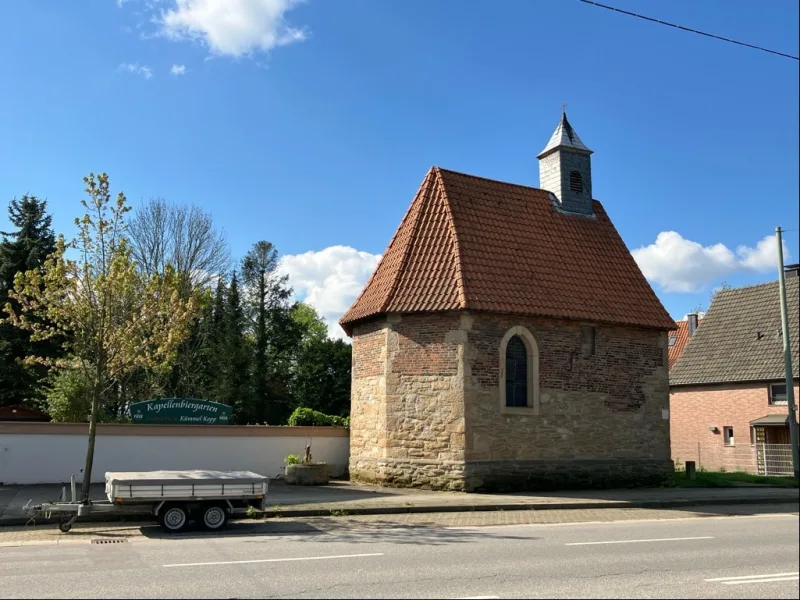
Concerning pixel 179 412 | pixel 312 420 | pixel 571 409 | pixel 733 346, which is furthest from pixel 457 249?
pixel 733 346

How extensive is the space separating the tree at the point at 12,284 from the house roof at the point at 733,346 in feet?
95.0

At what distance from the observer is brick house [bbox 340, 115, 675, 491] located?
18938mm

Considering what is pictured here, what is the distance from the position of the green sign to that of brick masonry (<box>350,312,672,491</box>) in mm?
4166

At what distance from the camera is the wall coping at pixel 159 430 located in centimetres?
1945

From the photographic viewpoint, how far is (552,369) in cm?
2000

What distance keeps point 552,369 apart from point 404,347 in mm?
4257

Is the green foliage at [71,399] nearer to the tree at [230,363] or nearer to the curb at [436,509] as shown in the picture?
the curb at [436,509]

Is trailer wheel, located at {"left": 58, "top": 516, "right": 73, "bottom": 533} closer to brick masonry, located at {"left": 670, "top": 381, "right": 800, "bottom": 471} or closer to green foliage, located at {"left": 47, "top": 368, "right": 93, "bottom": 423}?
green foliage, located at {"left": 47, "top": 368, "right": 93, "bottom": 423}

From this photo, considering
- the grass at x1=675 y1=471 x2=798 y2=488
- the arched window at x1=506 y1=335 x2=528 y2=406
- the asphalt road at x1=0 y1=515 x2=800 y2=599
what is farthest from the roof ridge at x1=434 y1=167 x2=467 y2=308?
the grass at x1=675 y1=471 x2=798 y2=488

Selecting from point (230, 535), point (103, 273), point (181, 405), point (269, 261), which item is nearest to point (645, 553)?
point (230, 535)

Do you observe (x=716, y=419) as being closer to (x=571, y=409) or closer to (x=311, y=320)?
(x=571, y=409)

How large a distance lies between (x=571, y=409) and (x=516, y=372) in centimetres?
199

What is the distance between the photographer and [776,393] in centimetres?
2834

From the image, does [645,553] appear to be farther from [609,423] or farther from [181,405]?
[181,405]
